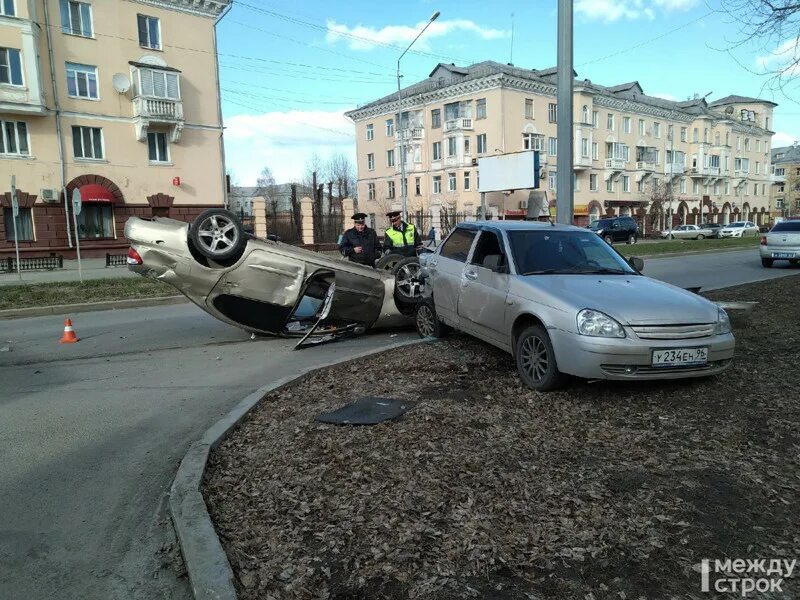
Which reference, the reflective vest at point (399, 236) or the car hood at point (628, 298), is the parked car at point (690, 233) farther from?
the car hood at point (628, 298)

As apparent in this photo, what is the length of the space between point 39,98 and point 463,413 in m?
30.0

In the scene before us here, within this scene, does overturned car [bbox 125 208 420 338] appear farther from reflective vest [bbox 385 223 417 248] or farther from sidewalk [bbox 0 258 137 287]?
sidewalk [bbox 0 258 137 287]

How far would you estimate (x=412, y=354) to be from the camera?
22.4 feet

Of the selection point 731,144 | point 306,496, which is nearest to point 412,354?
point 306,496

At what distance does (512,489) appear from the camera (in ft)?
11.1

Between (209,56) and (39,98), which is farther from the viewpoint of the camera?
(209,56)

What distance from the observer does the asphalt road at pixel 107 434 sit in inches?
115

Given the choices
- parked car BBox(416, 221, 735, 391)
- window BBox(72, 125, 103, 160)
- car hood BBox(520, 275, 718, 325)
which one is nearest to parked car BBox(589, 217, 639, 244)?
window BBox(72, 125, 103, 160)

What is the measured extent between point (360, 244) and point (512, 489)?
668 centimetres

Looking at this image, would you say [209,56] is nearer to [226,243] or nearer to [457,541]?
[226,243]

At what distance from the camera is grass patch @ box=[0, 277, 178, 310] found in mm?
12578

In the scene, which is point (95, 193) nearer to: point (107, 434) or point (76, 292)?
point (76, 292)

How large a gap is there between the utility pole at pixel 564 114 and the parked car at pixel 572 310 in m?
3.16

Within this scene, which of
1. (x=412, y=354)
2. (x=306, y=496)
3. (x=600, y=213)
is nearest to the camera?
(x=306, y=496)
